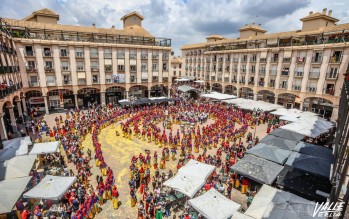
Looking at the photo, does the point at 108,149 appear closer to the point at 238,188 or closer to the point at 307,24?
the point at 238,188

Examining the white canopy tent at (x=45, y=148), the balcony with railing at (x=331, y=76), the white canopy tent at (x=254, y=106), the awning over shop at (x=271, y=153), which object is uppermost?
the balcony with railing at (x=331, y=76)

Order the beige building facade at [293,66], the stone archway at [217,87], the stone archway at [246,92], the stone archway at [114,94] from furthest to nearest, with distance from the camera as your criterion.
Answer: the stone archway at [217,87], the stone archway at [246,92], the stone archway at [114,94], the beige building facade at [293,66]

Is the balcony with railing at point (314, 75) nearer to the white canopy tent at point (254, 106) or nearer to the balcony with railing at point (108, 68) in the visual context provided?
the white canopy tent at point (254, 106)

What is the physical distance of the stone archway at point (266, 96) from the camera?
4235 cm

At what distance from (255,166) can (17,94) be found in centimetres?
3058

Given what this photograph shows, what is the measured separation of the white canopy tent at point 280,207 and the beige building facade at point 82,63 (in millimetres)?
36119

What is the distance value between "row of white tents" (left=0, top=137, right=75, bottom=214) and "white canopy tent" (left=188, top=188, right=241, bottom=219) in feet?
27.9

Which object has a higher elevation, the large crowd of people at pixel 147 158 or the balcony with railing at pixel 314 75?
the balcony with railing at pixel 314 75

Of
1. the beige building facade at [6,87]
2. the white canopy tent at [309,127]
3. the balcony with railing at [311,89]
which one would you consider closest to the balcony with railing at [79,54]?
the beige building facade at [6,87]

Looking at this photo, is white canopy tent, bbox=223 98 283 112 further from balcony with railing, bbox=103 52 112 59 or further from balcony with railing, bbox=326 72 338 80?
balcony with railing, bbox=103 52 112 59

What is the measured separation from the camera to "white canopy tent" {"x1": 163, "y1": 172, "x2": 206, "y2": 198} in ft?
40.8

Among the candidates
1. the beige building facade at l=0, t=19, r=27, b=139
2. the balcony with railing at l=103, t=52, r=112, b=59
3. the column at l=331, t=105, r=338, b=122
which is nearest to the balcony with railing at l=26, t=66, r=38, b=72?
the beige building facade at l=0, t=19, r=27, b=139

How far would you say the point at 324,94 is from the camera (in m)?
32.8

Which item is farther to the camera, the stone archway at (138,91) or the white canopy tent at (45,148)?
the stone archway at (138,91)
